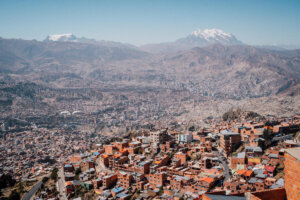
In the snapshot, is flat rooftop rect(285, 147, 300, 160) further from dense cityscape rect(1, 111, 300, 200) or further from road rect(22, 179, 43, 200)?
road rect(22, 179, 43, 200)

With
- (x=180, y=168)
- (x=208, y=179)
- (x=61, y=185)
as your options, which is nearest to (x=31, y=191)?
(x=61, y=185)

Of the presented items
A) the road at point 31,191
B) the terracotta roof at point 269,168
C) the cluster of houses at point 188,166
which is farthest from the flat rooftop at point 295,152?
the road at point 31,191

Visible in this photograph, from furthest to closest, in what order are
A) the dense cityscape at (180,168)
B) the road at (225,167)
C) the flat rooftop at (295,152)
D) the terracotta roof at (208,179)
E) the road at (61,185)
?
1. the road at (61,185)
2. the road at (225,167)
3. the dense cityscape at (180,168)
4. the terracotta roof at (208,179)
5. the flat rooftop at (295,152)

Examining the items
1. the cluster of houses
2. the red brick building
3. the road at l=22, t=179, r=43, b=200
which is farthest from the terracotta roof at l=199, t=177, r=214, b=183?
the road at l=22, t=179, r=43, b=200

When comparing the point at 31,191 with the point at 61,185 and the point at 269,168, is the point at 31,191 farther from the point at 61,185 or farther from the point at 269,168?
the point at 269,168

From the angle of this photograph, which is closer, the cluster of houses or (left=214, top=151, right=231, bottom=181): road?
the cluster of houses

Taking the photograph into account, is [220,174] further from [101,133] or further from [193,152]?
[101,133]

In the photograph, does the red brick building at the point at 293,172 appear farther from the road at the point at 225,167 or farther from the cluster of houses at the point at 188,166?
the road at the point at 225,167

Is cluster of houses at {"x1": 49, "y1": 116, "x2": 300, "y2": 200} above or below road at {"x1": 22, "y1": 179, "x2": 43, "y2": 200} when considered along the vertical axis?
above

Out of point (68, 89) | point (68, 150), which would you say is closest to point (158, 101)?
point (68, 89)

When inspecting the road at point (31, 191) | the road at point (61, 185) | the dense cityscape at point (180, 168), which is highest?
the dense cityscape at point (180, 168)

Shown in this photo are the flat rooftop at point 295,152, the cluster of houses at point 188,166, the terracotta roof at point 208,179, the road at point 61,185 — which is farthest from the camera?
the road at point 61,185
